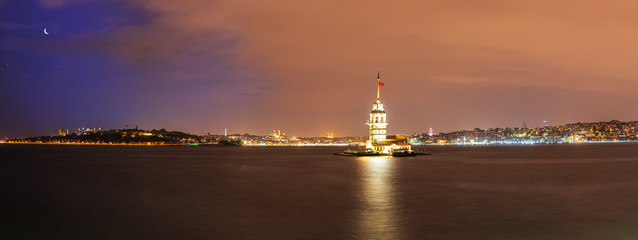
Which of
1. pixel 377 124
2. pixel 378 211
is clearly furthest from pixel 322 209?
pixel 377 124

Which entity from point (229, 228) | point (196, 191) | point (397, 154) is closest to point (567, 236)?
point (229, 228)

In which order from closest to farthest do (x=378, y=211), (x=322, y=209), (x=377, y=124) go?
1. (x=378, y=211)
2. (x=322, y=209)
3. (x=377, y=124)

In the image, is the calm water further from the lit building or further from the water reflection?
the lit building

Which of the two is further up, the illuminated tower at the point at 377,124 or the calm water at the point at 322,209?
the illuminated tower at the point at 377,124

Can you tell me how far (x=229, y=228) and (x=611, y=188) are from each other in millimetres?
34039

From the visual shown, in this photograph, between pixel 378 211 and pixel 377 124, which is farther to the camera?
pixel 377 124

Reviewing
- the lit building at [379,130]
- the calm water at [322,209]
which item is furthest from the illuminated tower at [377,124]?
the calm water at [322,209]

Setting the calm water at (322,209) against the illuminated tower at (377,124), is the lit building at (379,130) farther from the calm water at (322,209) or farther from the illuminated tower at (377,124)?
the calm water at (322,209)

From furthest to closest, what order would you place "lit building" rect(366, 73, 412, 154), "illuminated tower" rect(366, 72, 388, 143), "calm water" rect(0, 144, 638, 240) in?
"illuminated tower" rect(366, 72, 388, 143) → "lit building" rect(366, 73, 412, 154) → "calm water" rect(0, 144, 638, 240)

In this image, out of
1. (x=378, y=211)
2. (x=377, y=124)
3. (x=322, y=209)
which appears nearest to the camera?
(x=378, y=211)

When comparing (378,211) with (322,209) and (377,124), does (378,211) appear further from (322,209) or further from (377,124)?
(377,124)

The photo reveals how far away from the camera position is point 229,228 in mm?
25453

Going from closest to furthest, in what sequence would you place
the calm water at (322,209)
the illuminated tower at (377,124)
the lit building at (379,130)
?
the calm water at (322,209), the lit building at (379,130), the illuminated tower at (377,124)

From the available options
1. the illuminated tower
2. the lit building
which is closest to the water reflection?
the lit building
